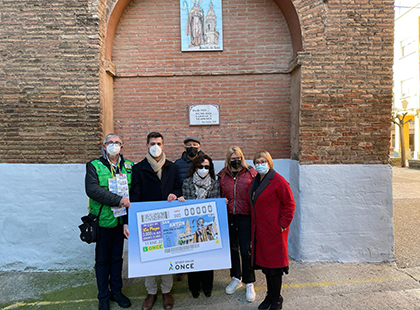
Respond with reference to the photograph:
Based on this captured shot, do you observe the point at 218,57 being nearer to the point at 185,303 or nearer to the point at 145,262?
the point at 145,262

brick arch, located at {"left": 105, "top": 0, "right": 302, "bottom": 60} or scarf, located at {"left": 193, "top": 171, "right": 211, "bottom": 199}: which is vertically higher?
Result: brick arch, located at {"left": 105, "top": 0, "right": 302, "bottom": 60}

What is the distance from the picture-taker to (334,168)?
470 centimetres

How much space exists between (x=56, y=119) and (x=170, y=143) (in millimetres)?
1959

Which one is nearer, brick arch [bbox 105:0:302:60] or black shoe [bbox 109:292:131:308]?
black shoe [bbox 109:292:131:308]

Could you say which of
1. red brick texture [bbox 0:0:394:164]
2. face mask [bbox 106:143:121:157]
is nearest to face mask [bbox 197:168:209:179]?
face mask [bbox 106:143:121:157]

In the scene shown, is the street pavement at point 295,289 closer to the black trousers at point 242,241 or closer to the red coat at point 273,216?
the black trousers at point 242,241

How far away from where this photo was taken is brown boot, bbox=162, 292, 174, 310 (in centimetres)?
343

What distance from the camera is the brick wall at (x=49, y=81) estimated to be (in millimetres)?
4656

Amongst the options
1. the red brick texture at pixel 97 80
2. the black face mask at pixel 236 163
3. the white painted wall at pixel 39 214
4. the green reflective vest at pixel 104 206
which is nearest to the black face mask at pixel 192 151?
the black face mask at pixel 236 163

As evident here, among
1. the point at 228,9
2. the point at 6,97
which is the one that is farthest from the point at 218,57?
the point at 6,97

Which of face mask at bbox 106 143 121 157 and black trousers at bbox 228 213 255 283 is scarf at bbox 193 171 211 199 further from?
face mask at bbox 106 143 121 157

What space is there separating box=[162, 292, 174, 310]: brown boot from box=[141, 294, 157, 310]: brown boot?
136mm

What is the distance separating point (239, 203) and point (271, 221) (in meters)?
0.47

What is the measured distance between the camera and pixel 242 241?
11.7 ft
